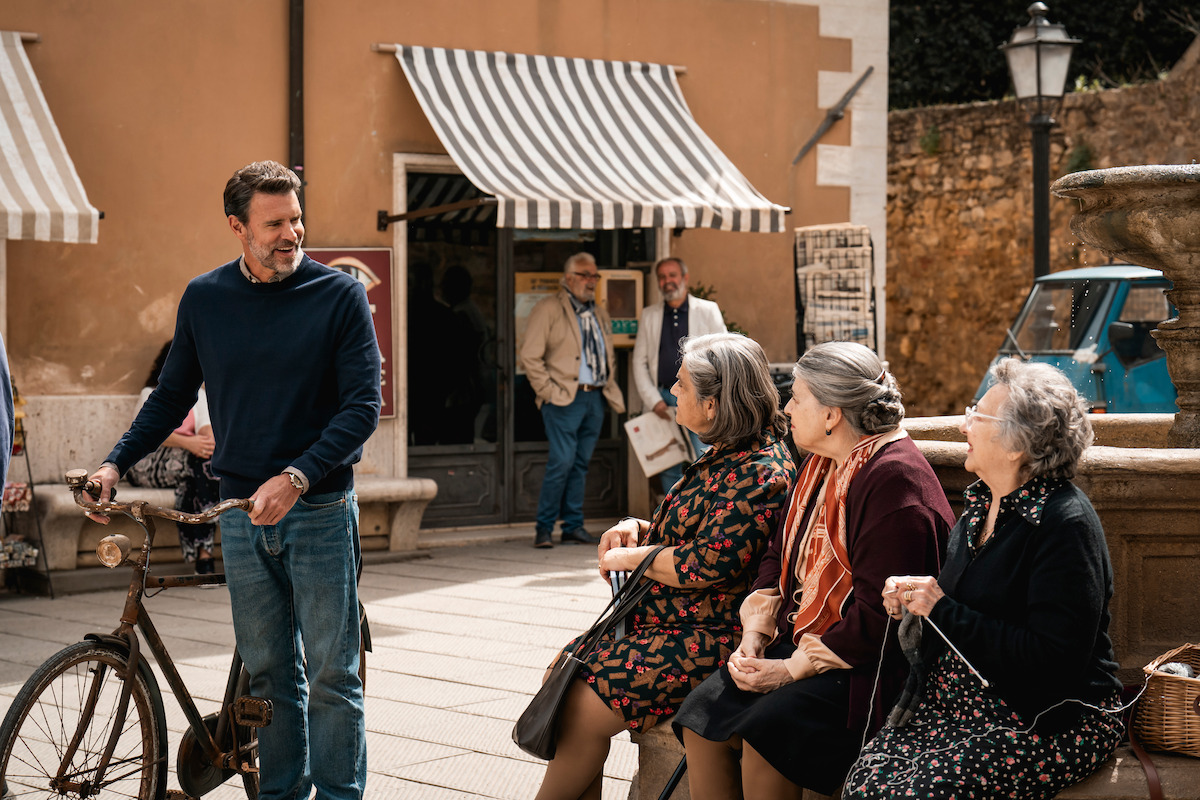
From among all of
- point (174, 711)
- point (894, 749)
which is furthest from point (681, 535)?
point (174, 711)

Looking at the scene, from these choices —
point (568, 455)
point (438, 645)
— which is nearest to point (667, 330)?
point (568, 455)

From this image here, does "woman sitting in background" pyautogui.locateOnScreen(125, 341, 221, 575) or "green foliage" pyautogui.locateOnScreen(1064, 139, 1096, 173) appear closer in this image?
"woman sitting in background" pyautogui.locateOnScreen(125, 341, 221, 575)

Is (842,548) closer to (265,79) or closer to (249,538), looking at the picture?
(249,538)

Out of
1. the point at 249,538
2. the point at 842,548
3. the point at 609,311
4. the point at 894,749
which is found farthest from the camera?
the point at 609,311

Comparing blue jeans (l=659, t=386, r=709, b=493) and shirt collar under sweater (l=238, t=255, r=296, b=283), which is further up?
shirt collar under sweater (l=238, t=255, r=296, b=283)

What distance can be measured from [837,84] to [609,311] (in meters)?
2.74

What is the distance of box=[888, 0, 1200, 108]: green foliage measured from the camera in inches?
763

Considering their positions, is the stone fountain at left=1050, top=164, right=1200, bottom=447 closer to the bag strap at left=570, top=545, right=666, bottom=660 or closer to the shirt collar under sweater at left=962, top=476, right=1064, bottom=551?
the shirt collar under sweater at left=962, top=476, right=1064, bottom=551

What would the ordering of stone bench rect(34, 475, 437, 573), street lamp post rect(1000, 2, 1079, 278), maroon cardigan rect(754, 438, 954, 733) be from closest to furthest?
maroon cardigan rect(754, 438, 954, 733) < stone bench rect(34, 475, 437, 573) < street lamp post rect(1000, 2, 1079, 278)

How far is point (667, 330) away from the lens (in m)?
9.76

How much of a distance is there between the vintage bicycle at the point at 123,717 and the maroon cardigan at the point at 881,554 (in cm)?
147

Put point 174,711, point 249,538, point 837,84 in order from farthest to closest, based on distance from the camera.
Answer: point 837,84 → point 174,711 → point 249,538

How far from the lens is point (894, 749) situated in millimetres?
3029

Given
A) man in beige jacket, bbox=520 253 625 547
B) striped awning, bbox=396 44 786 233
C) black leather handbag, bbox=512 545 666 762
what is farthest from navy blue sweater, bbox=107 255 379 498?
man in beige jacket, bbox=520 253 625 547
